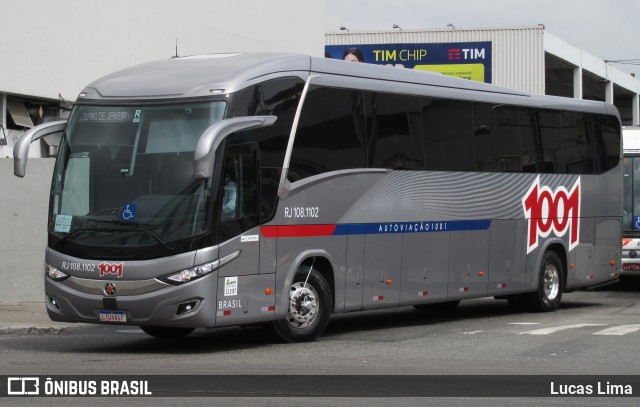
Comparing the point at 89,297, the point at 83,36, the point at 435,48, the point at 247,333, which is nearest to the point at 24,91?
the point at 83,36

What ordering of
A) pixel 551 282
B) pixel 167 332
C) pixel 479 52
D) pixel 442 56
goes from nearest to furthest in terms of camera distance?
pixel 167 332
pixel 551 282
pixel 479 52
pixel 442 56

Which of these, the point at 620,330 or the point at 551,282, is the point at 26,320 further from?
the point at 551,282

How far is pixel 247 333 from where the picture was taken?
16.5 m

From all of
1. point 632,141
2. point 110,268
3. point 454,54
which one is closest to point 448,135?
point 110,268

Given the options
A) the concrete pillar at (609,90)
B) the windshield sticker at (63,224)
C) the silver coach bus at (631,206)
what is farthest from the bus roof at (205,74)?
the concrete pillar at (609,90)

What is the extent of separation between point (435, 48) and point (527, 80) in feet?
13.5

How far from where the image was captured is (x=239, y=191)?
13.7m

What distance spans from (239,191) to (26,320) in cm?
556

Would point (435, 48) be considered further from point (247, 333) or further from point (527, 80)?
point (247, 333)

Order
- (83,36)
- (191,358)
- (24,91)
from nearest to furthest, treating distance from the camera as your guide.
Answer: (191,358)
(24,91)
(83,36)

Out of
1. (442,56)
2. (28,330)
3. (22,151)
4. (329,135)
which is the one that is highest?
(442,56)

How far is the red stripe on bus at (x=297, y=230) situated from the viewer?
14.1 meters

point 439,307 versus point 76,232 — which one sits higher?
point 76,232

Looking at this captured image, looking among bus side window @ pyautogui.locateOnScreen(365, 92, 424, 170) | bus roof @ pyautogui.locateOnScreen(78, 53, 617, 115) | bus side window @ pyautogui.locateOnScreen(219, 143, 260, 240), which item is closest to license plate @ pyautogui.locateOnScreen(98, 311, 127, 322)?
bus side window @ pyautogui.locateOnScreen(219, 143, 260, 240)
